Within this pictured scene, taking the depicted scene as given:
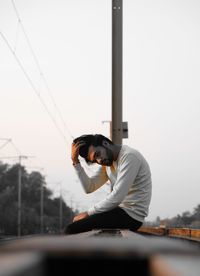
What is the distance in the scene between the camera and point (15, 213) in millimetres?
82562

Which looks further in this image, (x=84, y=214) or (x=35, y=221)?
(x=35, y=221)

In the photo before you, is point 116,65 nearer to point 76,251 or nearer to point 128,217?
point 128,217

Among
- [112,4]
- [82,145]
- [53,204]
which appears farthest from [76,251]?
[53,204]

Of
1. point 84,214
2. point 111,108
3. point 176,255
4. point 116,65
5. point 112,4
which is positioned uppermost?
point 112,4

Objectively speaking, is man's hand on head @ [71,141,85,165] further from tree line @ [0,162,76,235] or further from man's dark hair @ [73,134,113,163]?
tree line @ [0,162,76,235]

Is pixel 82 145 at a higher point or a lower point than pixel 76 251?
higher

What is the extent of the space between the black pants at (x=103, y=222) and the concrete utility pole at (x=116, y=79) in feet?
15.1

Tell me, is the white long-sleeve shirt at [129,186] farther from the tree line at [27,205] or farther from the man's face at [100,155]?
the tree line at [27,205]

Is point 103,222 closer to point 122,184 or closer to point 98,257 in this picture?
point 122,184

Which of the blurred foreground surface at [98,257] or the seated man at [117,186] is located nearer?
the blurred foreground surface at [98,257]

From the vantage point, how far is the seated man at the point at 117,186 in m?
3.15

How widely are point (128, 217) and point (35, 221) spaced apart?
8443 cm

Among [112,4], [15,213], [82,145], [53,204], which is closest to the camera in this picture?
[82,145]

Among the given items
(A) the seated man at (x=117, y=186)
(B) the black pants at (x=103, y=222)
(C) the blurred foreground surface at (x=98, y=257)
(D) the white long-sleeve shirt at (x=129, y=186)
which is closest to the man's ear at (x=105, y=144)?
(A) the seated man at (x=117, y=186)
